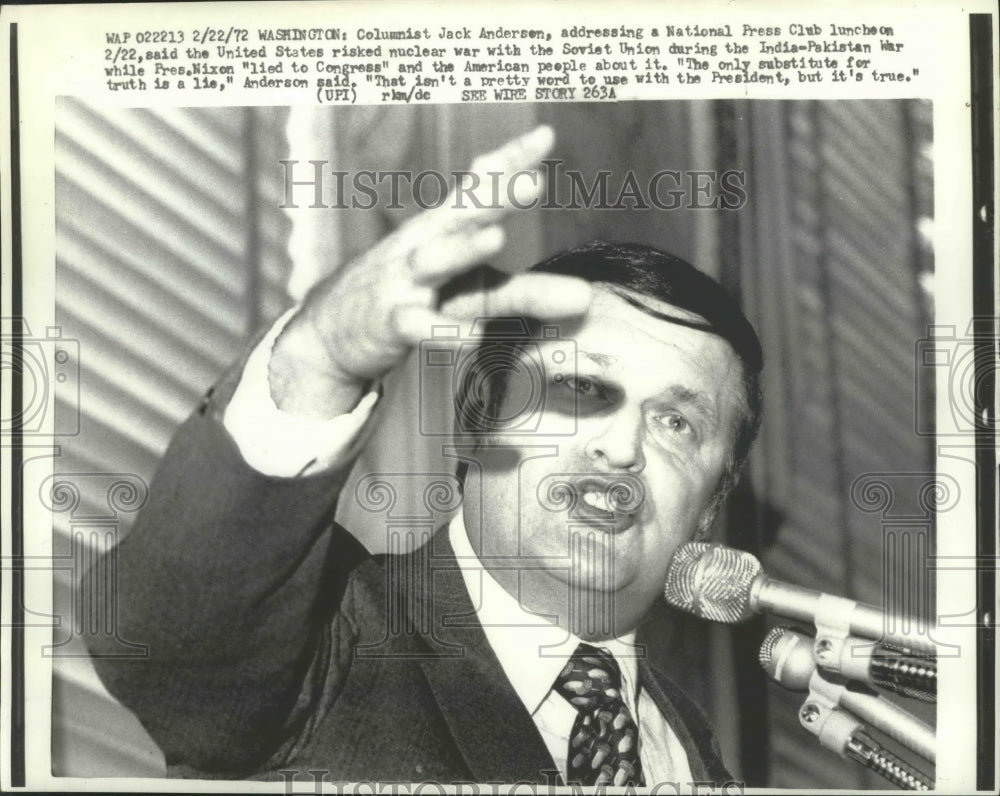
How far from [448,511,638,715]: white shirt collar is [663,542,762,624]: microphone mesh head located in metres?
0.14

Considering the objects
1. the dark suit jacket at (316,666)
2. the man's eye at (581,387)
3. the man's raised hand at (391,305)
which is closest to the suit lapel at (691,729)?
the dark suit jacket at (316,666)

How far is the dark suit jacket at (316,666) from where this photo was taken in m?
2.04

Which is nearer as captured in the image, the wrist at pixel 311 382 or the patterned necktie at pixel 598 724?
the wrist at pixel 311 382

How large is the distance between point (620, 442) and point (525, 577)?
30 cm

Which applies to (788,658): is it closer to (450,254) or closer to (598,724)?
(598,724)

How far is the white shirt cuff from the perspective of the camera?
1.95 meters

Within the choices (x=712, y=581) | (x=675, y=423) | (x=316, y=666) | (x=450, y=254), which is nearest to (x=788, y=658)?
(x=712, y=581)

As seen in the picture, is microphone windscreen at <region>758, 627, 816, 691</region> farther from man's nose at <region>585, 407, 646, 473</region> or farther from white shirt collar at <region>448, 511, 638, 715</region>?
man's nose at <region>585, 407, 646, 473</region>

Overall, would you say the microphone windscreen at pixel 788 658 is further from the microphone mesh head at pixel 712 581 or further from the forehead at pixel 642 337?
the forehead at pixel 642 337

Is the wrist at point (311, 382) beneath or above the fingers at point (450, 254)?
beneath

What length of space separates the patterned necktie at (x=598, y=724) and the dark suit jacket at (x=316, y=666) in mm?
60

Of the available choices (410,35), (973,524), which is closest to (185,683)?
(410,35)

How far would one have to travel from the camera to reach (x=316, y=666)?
213cm

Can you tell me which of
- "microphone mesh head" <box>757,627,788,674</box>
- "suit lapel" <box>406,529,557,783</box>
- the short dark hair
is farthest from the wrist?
"microphone mesh head" <box>757,627,788,674</box>
